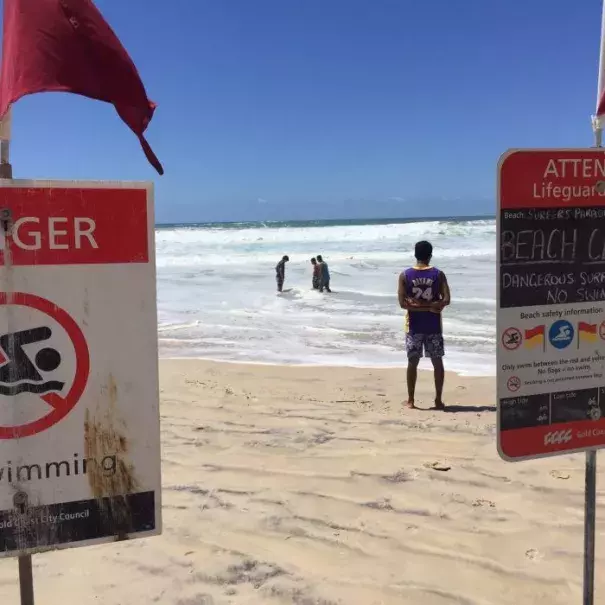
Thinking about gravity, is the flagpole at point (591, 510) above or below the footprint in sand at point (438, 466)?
above

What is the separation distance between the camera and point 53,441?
180cm

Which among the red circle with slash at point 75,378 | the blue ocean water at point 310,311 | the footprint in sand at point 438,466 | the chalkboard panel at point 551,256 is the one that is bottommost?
the footprint in sand at point 438,466

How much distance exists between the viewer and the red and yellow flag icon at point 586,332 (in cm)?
232

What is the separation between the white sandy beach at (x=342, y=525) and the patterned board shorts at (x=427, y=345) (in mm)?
794

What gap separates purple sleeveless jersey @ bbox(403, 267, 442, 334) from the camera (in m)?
6.00

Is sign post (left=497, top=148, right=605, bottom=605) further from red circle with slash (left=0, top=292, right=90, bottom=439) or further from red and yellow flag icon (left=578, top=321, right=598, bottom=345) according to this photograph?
red circle with slash (left=0, top=292, right=90, bottom=439)

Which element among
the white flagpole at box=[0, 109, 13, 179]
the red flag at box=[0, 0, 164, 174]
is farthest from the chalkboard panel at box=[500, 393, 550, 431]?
the white flagpole at box=[0, 109, 13, 179]

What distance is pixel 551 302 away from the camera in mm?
2287

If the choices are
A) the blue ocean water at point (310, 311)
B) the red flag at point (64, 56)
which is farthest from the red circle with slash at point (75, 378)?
the blue ocean water at point (310, 311)

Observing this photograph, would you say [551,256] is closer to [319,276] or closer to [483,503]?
[483,503]

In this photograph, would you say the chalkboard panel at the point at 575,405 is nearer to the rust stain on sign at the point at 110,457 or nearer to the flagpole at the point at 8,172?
the rust stain on sign at the point at 110,457

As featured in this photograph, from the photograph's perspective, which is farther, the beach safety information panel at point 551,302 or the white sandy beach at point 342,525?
the white sandy beach at point 342,525

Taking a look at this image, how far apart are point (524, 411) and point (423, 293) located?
3.77 meters

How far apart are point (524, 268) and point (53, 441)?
5.56 ft
